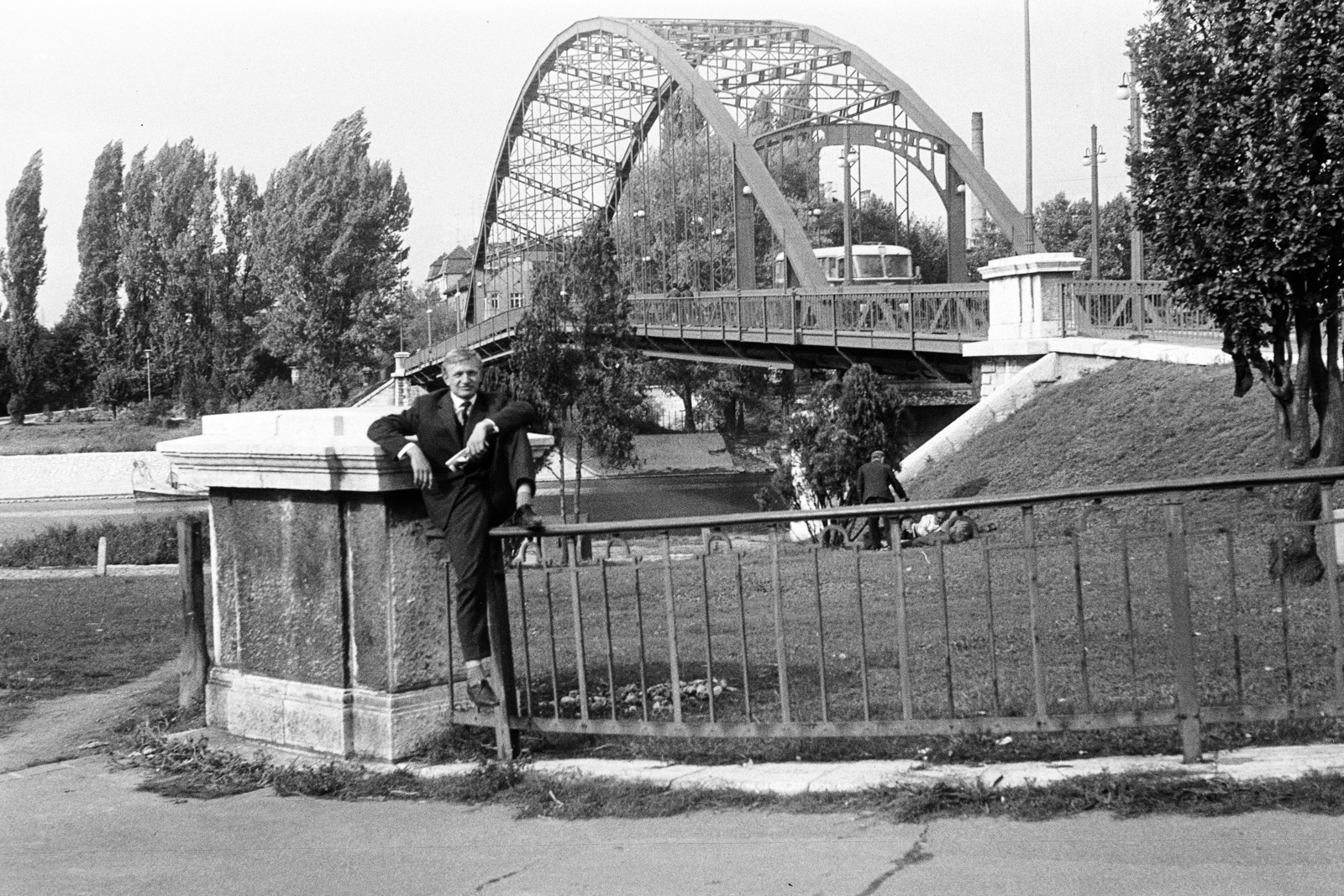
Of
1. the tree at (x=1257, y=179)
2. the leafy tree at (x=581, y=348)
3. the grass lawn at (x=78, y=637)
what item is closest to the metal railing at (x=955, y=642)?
the tree at (x=1257, y=179)

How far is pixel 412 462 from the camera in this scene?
533 cm

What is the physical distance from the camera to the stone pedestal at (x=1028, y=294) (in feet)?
72.7

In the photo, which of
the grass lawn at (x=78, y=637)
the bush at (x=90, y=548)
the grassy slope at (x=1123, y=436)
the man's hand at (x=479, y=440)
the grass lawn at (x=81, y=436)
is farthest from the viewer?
the grass lawn at (x=81, y=436)

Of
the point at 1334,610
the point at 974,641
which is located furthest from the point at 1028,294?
the point at 1334,610

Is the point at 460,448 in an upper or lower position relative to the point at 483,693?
upper

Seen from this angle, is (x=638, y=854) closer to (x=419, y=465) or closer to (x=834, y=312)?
(x=419, y=465)

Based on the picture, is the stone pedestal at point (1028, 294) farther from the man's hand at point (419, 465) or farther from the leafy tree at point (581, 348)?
the man's hand at point (419, 465)

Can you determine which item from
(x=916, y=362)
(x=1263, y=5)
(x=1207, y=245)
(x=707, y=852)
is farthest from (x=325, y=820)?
(x=916, y=362)

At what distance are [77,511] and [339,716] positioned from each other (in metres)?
38.7

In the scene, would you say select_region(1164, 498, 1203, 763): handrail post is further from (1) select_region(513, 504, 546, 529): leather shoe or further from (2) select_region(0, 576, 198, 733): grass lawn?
(2) select_region(0, 576, 198, 733): grass lawn

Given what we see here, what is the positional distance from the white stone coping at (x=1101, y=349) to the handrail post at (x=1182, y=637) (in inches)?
545

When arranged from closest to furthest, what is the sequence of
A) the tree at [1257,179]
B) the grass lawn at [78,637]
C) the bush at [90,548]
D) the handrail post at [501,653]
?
the handrail post at [501,653] < the grass lawn at [78,637] < the tree at [1257,179] < the bush at [90,548]

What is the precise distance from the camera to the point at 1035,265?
22.2m

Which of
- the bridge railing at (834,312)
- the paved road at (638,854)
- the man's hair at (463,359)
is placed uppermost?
the bridge railing at (834,312)
